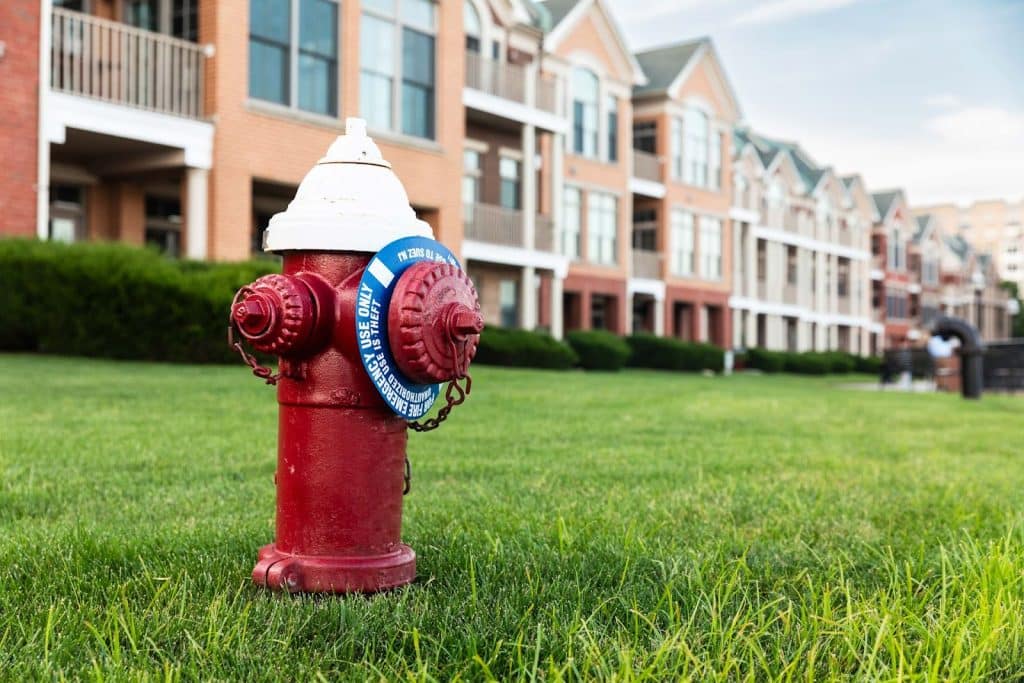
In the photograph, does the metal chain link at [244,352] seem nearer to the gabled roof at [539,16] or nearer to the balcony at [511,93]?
the balcony at [511,93]

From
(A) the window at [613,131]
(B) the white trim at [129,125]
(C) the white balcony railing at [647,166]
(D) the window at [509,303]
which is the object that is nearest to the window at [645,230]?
(C) the white balcony railing at [647,166]

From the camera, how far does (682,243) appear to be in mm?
41750

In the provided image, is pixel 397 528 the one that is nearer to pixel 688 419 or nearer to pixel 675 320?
pixel 688 419

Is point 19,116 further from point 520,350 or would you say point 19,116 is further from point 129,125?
point 520,350

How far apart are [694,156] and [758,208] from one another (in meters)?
9.09

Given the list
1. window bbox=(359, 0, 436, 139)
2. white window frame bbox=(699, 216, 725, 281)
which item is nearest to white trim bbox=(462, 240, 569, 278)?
window bbox=(359, 0, 436, 139)

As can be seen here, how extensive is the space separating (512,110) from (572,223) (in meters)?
7.72

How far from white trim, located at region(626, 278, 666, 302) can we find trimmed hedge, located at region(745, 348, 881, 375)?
7098 millimetres

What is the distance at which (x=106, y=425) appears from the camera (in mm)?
7738

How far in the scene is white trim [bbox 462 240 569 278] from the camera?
88.4 feet

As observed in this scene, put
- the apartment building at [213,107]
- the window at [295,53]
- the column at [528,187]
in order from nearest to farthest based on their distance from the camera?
the apartment building at [213,107] < the window at [295,53] < the column at [528,187]

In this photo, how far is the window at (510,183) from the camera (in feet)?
102

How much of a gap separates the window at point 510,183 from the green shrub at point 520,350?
8153mm

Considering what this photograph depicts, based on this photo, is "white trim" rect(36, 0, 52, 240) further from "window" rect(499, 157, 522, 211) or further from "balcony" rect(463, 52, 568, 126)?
"window" rect(499, 157, 522, 211)
